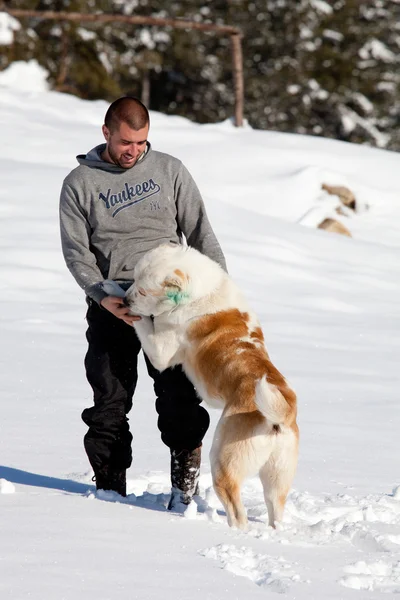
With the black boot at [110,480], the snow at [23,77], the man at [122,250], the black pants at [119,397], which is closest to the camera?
the man at [122,250]

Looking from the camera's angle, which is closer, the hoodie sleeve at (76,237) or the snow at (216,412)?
the snow at (216,412)

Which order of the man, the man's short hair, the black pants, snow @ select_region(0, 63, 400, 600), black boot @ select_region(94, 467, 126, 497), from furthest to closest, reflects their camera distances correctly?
black boot @ select_region(94, 467, 126, 497) → the black pants → the man → the man's short hair → snow @ select_region(0, 63, 400, 600)

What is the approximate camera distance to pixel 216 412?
6609mm

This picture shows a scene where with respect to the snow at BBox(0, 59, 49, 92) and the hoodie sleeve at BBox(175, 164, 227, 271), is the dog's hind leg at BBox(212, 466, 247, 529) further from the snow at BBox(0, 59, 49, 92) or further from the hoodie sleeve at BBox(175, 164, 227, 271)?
the snow at BBox(0, 59, 49, 92)

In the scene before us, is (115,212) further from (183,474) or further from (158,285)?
(183,474)

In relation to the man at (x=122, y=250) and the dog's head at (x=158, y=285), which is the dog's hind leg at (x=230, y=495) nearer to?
the man at (x=122, y=250)

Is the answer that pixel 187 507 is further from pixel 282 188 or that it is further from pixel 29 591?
pixel 282 188

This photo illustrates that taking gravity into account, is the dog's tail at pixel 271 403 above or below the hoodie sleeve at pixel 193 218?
below

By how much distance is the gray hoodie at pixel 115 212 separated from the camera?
4.46 m

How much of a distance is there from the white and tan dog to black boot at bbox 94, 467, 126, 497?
2.12 feet

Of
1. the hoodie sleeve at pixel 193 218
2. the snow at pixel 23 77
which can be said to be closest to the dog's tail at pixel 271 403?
the hoodie sleeve at pixel 193 218

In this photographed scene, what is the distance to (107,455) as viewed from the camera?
4.69 m

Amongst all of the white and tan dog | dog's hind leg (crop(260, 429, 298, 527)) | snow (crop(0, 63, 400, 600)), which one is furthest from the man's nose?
snow (crop(0, 63, 400, 600))

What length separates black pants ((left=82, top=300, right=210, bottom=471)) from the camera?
4.58m
